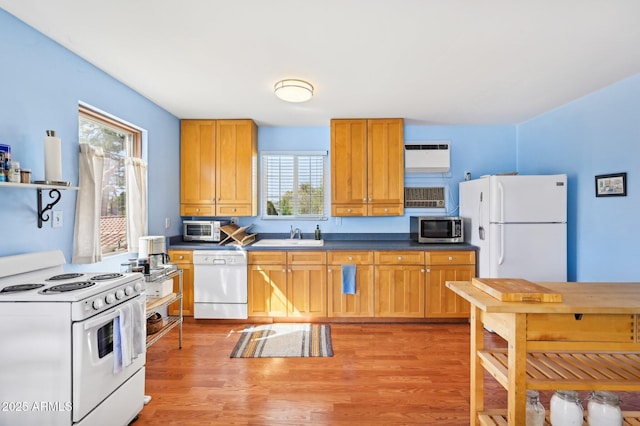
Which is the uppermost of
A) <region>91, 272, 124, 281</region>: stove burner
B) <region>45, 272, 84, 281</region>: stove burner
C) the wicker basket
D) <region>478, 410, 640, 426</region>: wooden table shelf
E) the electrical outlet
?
the electrical outlet

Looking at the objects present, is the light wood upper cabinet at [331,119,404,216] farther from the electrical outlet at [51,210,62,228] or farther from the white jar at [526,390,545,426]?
the electrical outlet at [51,210,62,228]

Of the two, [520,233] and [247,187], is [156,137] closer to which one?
[247,187]

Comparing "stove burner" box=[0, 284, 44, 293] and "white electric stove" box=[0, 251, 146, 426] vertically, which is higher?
"stove burner" box=[0, 284, 44, 293]

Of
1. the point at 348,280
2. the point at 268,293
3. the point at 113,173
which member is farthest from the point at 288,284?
the point at 113,173

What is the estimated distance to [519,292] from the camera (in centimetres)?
138

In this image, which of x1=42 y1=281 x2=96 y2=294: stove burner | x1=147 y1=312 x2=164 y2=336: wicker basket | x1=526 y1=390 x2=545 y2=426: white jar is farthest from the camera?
x1=147 y1=312 x2=164 y2=336: wicker basket

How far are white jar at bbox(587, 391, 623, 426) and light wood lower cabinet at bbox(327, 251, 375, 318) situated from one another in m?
2.18

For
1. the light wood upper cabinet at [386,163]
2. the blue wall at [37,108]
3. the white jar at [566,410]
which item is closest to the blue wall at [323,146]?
the blue wall at [37,108]

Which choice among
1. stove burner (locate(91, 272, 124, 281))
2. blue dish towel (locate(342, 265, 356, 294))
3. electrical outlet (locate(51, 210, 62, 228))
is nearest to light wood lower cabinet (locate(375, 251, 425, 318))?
blue dish towel (locate(342, 265, 356, 294))

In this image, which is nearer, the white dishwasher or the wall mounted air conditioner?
the white dishwasher

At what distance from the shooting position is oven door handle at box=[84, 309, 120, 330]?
4.90ft

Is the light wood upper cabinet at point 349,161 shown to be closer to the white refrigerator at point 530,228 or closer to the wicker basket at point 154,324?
the white refrigerator at point 530,228

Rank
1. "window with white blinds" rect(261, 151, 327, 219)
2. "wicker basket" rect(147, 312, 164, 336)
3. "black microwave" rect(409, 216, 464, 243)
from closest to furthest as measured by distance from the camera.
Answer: "wicker basket" rect(147, 312, 164, 336), "black microwave" rect(409, 216, 464, 243), "window with white blinds" rect(261, 151, 327, 219)

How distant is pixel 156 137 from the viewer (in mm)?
3334
